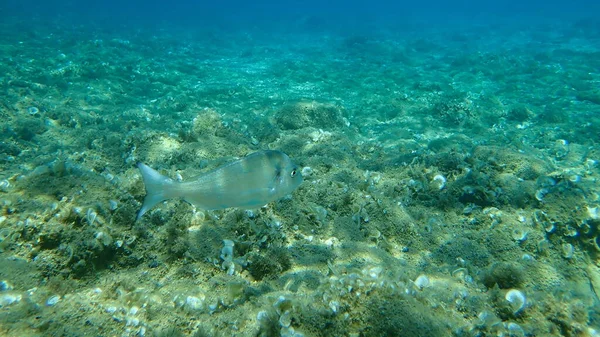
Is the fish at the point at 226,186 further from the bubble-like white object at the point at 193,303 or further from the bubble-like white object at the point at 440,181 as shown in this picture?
the bubble-like white object at the point at 440,181

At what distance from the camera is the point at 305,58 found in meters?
23.5

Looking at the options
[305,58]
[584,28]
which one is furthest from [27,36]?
[584,28]

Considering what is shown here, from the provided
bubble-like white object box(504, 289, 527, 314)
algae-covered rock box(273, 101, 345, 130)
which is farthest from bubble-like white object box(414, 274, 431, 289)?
algae-covered rock box(273, 101, 345, 130)

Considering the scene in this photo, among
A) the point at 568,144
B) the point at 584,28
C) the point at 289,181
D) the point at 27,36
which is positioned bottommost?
the point at 584,28

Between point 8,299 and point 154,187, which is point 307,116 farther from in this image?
point 8,299

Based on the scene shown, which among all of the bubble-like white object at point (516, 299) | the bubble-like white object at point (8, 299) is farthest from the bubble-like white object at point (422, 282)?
the bubble-like white object at point (8, 299)

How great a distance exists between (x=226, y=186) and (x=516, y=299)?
2648 mm

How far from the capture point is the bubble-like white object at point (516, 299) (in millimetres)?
2672

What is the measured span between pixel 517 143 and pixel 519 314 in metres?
7.17

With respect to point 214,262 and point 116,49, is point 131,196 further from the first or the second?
point 116,49

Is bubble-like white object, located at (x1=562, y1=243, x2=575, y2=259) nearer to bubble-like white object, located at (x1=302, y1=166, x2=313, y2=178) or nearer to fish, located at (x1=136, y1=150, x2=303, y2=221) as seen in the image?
bubble-like white object, located at (x1=302, y1=166, x2=313, y2=178)

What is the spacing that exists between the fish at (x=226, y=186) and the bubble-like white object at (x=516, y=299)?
2.19 meters

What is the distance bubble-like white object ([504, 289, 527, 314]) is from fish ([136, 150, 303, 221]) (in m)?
2.19

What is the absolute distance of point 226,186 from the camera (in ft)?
8.46
